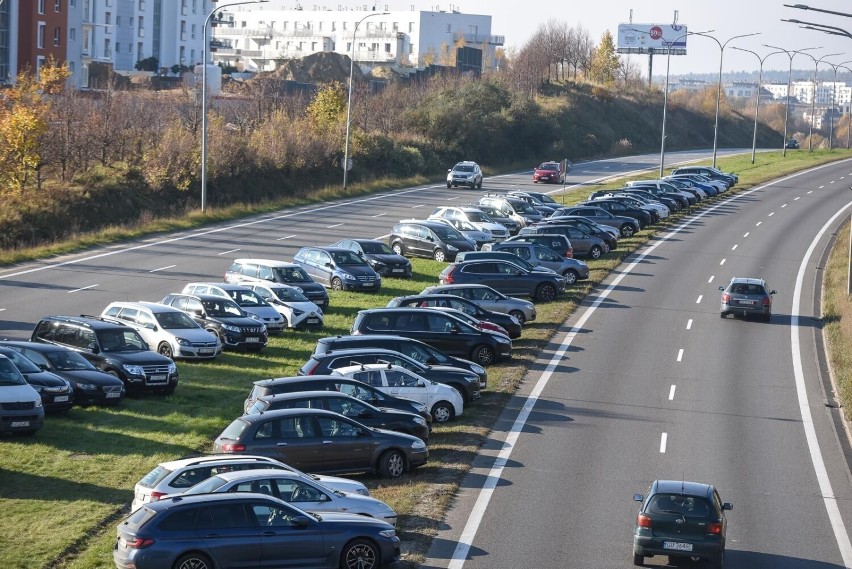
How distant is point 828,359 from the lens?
33.6 meters

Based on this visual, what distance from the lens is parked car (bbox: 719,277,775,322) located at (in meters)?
37.8

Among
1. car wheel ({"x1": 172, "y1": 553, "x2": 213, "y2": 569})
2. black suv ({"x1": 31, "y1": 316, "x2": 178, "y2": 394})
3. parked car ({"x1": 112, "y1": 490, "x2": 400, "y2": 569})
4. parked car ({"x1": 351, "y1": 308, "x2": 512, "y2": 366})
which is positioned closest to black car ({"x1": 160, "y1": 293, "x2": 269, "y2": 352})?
parked car ({"x1": 351, "y1": 308, "x2": 512, "y2": 366})

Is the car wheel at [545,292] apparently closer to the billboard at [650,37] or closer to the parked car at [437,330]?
the parked car at [437,330]

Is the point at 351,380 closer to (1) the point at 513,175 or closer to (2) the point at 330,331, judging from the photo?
(2) the point at 330,331

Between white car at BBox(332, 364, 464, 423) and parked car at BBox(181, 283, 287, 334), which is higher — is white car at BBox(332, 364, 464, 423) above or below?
below

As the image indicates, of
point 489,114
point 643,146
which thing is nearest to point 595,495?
point 489,114

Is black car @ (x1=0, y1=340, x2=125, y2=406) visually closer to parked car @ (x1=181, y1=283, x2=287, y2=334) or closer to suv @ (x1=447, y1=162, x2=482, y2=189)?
parked car @ (x1=181, y1=283, x2=287, y2=334)

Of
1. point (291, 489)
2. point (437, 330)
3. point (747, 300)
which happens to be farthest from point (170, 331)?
point (747, 300)

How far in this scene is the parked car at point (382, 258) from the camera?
139 ft

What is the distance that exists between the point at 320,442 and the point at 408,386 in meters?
4.75

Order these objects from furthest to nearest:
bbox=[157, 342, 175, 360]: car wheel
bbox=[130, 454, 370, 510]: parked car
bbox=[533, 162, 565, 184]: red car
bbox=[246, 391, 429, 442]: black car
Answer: bbox=[533, 162, 565, 184]: red car → bbox=[157, 342, 175, 360]: car wheel → bbox=[246, 391, 429, 442]: black car → bbox=[130, 454, 370, 510]: parked car

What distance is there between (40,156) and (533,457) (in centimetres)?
4030

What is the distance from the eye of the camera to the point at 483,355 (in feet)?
102

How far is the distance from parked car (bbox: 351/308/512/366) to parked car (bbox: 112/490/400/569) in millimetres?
14360
